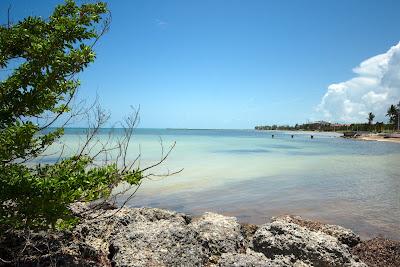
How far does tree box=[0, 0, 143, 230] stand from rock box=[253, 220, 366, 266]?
344 centimetres

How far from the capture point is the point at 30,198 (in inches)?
184

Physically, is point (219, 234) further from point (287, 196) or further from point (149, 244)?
point (287, 196)

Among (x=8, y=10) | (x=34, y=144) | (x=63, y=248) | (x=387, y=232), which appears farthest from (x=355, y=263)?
(x=8, y=10)

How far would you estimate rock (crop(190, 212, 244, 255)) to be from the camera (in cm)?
688

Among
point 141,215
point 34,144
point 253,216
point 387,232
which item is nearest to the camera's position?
point 34,144

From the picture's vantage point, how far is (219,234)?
23.7ft

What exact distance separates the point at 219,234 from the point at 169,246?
1696 mm

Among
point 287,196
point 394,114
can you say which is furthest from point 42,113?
point 394,114

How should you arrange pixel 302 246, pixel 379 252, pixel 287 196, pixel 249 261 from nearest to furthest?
1. pixel 249 261
2. pixel 302 246
3. pixel 379 252
4. pixel 287 196

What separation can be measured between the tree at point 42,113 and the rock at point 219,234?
256cm

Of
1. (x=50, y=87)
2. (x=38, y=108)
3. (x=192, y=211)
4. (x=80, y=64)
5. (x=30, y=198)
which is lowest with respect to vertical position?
(x=192, y=211)

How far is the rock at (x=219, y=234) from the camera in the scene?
22.6ft

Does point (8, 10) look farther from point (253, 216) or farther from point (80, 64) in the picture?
point (253, 216)

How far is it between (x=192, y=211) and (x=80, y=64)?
8550 mm
